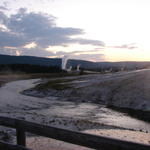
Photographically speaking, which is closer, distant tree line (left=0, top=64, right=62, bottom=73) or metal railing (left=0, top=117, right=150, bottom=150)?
metal railing (left=0, top=117, right=150, bottom=150)

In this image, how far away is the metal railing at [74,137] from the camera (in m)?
4.29

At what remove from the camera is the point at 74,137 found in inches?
196

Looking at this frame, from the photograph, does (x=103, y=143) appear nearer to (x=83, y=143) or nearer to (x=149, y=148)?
(x=83, y=143)

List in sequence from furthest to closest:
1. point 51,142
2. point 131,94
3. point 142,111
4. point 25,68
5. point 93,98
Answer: point 25,68
point 93,98
point 131,94
point 142,111
point 51,142

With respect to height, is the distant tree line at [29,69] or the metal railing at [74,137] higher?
the metal railing at [74,137]

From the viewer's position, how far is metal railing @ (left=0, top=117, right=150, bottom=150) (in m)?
4.29

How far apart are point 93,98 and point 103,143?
1034 inches

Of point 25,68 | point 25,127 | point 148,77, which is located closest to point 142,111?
point 148,77

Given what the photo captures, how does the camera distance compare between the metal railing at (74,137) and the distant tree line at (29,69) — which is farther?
the distant tree line at (29,69)

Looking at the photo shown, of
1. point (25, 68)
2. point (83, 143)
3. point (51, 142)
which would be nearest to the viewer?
point (83, 143)

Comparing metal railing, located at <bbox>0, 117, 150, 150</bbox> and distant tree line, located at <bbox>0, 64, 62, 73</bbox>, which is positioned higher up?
metal railing, located at <bbox>0, 117, 150, 150</bbox>

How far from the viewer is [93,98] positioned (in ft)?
101

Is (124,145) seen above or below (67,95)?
above

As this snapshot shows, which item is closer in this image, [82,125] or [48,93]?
[82,125]
